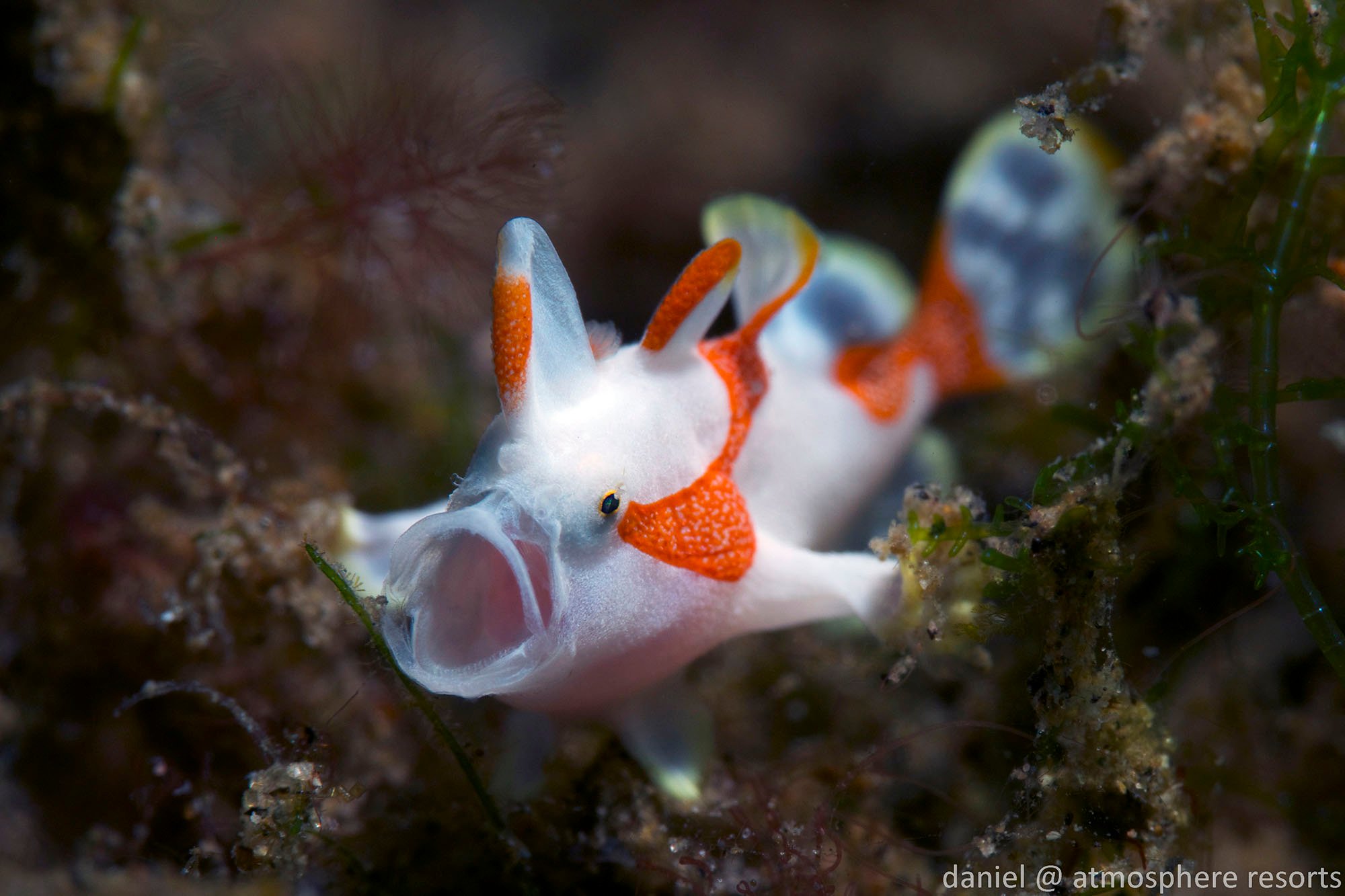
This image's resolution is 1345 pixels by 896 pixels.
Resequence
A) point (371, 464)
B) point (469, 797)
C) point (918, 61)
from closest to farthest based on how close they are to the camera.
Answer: point (469, 797) < point (371, 464) < point (918, 61)

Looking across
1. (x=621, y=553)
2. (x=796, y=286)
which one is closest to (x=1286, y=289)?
(x=796, y=286)

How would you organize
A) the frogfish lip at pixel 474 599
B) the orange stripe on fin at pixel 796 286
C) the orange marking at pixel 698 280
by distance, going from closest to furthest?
1. the frogfish lip at pixel 474 599
2. the orange marking at pixel 698 280
3. the orange stripe on fin at pixel 796 286

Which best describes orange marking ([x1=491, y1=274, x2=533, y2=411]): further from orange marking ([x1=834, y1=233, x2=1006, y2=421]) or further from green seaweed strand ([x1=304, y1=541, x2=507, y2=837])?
orange marking ([x1=834, y1=233, x2=1006, y2=421])

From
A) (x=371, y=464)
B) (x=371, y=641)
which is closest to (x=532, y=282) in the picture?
(x=371, y=641)

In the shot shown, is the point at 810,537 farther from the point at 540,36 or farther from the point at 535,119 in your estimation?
the point at 540,36

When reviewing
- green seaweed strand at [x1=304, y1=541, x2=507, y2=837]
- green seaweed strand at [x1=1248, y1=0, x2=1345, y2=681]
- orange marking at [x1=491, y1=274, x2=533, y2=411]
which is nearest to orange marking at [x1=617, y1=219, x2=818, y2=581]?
orange marking at [x1=491, y1=274, x2=533, y2=411]

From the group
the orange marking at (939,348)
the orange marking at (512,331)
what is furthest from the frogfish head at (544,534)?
the orange marking at (939,348)

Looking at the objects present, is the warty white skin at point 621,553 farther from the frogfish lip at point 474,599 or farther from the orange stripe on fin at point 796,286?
the orange stripe on fin at point 796,286
